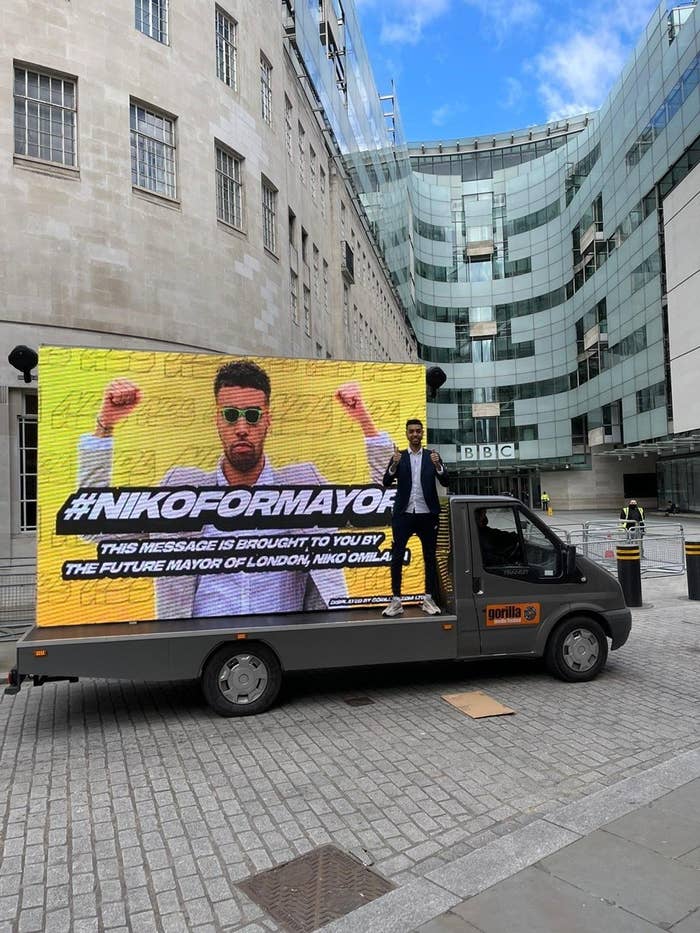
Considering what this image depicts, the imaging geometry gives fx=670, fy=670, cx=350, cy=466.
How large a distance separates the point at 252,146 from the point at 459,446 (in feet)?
168

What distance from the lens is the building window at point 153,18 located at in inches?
647

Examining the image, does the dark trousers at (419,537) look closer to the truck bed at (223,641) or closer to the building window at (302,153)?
the truck bed at (223,641)

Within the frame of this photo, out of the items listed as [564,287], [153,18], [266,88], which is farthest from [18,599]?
[564,287]

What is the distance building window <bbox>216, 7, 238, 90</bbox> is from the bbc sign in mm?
51012

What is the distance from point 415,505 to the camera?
22.0 feet

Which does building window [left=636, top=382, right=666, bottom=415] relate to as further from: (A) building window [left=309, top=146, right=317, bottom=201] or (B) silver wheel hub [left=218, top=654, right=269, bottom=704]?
(B) silver wheel hub [left=218, top=654, right=269, bottom=704]

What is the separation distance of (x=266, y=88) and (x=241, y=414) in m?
19.2

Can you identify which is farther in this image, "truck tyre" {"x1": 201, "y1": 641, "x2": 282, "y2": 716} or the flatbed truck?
"truck tyre" {"x1": 201, "y1": 641, "x2": 282, "y2": 716}

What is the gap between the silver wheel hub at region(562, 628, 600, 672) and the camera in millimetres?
6898

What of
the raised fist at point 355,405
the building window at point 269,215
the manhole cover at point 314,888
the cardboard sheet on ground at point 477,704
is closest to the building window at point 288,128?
the building window at point 269,215

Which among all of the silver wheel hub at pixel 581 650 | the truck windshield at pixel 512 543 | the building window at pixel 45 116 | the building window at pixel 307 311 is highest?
the building window at pixel 45 116

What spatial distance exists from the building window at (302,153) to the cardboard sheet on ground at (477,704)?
23074 millimetres

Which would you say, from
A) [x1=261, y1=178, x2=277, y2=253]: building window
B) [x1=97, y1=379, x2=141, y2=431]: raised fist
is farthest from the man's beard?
[x1=261, y1=178, x2=277, y2=253]: building window

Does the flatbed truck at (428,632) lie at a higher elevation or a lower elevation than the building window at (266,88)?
lower
